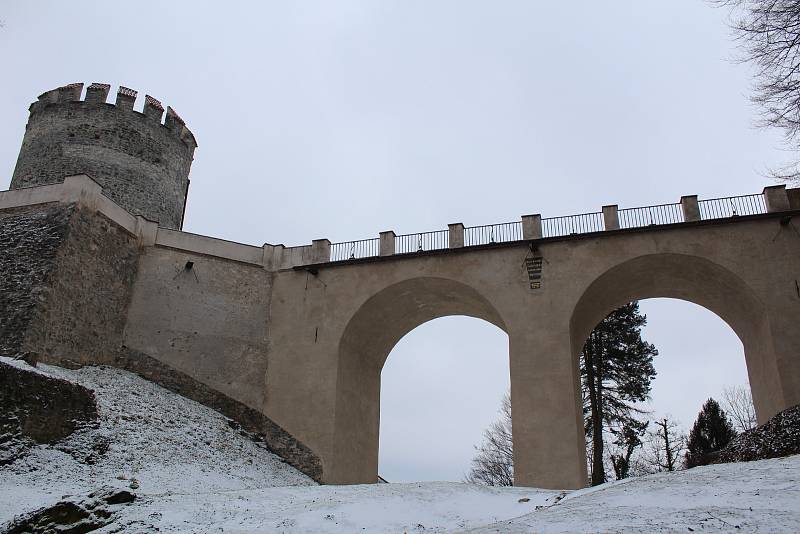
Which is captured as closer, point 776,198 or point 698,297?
point 776,198

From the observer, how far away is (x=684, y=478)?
34.9 feet

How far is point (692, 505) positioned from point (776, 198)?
549 inches

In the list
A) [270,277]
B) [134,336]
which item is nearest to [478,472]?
[270,277]

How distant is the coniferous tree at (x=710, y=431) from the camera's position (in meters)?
29.5

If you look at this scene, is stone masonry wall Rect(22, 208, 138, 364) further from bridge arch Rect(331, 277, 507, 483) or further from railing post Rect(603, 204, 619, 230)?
railing post Rect(603, 204, 619, 230)

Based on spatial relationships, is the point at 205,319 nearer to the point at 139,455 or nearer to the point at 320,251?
the point at 320,251

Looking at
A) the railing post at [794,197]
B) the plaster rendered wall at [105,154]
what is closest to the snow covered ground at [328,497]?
the plaster rendered wall at [105,154]

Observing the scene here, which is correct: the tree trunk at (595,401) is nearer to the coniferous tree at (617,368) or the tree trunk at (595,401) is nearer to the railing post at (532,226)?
the coniferous tree at (617,368)

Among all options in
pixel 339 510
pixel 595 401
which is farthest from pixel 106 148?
pixel 339 510

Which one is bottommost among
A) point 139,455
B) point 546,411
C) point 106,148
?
point 139,455

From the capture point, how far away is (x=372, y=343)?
2441cm

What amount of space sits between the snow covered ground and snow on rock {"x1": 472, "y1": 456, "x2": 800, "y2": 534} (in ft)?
0.06

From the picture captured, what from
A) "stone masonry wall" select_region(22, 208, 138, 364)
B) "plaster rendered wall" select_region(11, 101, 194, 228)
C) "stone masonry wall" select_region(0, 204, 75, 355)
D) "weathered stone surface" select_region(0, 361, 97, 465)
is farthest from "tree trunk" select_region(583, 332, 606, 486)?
"stone masonry wall" select_region(0, 204, 75, 355)

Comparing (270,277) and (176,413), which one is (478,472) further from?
(176,413)
